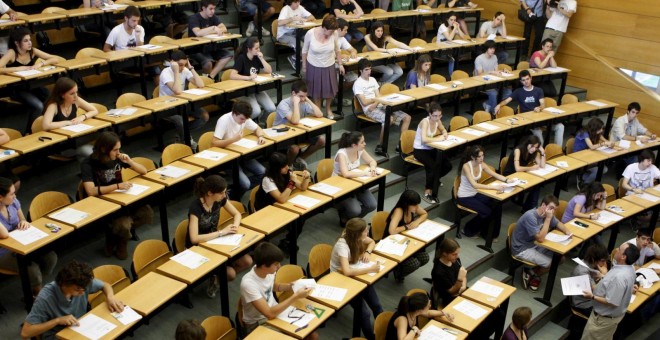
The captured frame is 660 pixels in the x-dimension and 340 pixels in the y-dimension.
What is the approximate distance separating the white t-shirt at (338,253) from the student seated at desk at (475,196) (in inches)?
98.7

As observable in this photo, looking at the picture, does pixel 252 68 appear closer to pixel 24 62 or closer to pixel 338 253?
pixel 24 62

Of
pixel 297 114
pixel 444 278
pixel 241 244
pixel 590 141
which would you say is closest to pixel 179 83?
pixel 297 114

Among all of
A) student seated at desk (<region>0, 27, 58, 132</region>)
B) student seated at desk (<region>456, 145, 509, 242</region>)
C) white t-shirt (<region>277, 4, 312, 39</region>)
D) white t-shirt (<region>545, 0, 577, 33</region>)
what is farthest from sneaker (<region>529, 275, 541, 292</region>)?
white t-shirt (<region>545, 0, 577, 33</region>)

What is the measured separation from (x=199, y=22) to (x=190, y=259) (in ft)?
18.2

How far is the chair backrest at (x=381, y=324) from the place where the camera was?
584 centimetres

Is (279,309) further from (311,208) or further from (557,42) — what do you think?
(557,42)

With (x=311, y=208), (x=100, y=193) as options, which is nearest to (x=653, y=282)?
(x=311, y=208)

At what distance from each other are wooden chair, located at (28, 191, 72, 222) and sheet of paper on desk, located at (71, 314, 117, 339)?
1.73m

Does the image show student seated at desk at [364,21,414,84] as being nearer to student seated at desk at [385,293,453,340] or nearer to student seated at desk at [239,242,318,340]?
student seated at desk at [385,293,453,340]

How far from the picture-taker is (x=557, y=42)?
42.1 feet

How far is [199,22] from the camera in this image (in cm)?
1020

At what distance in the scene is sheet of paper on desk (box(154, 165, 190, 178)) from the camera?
6838mm

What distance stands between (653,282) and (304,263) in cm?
405

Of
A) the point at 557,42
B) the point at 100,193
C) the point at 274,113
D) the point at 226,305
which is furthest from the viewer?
the point at 557,42
